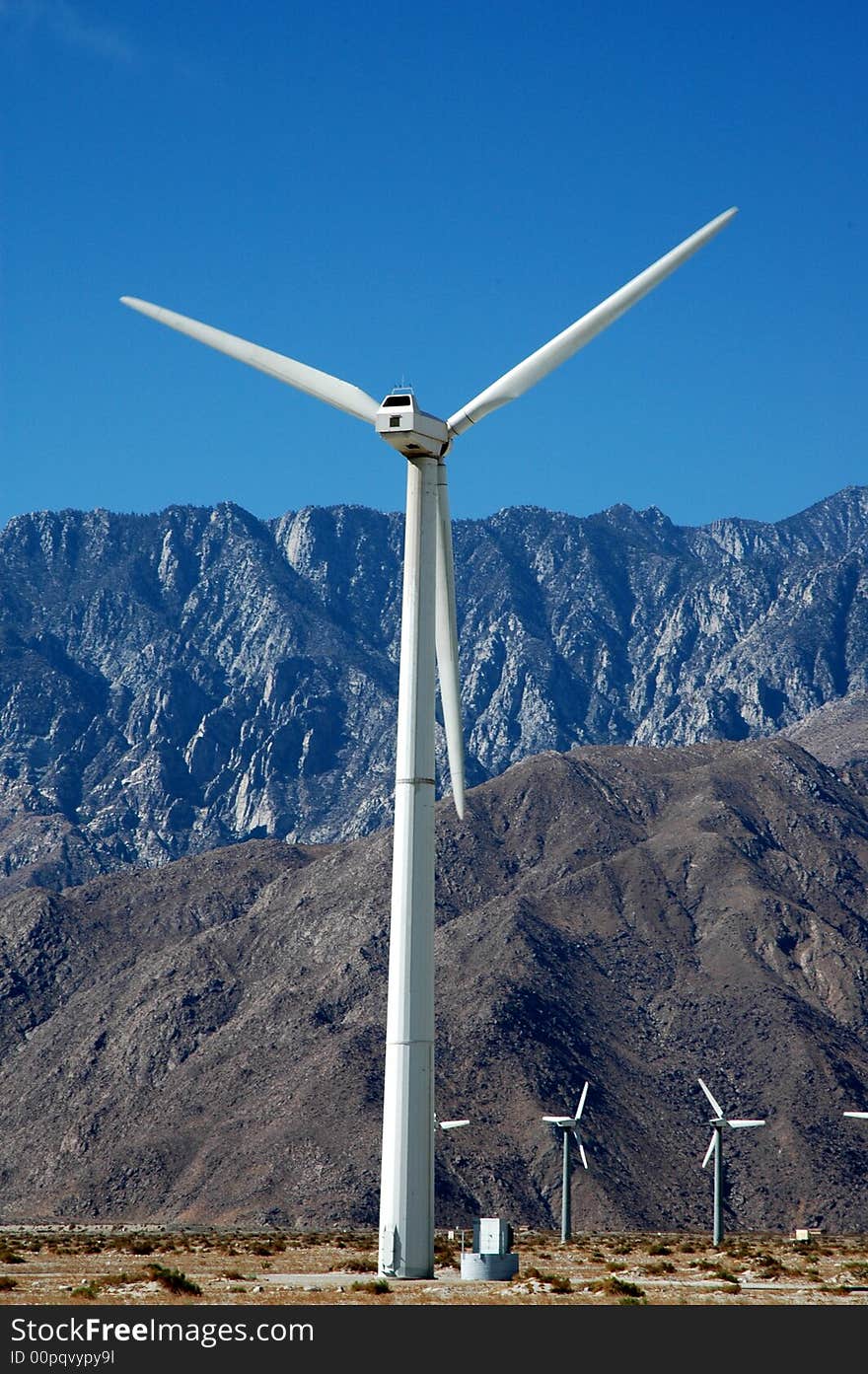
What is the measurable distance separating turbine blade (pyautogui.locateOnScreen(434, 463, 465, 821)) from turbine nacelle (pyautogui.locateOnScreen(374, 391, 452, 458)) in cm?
122

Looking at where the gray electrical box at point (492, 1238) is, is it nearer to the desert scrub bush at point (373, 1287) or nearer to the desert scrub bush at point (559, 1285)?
the desert scrub bush at point (559, 1285)

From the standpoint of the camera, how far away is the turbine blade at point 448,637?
189 ft

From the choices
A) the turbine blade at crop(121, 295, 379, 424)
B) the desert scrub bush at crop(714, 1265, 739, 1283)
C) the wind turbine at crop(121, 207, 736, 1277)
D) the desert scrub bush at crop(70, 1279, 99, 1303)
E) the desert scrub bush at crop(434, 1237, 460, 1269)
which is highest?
the turbine blade at crop(121, 295, 379, 424)

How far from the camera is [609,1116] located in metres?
197

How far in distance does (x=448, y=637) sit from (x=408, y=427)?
8.13 meters

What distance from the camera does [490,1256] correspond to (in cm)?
6450

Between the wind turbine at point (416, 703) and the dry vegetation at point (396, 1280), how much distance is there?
3.19 metres

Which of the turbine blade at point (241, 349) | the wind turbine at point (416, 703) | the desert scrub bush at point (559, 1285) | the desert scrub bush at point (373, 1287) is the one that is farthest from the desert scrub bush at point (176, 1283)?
the turbine blade at point (241, 349)

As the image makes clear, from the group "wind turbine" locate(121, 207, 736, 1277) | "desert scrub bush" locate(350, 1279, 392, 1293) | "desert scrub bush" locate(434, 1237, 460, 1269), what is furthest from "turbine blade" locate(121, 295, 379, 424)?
"desert scrub bush" locate(434, 1237, 460, 1269)

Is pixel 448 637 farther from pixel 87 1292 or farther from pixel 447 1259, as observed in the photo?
pixel 447 1259

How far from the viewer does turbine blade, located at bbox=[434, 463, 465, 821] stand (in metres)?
57.7

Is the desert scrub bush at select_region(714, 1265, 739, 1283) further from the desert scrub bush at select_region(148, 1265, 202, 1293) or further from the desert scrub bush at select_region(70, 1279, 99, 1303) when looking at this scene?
the desert scrub bush at select_region(70, 1279, 99, 1303)
